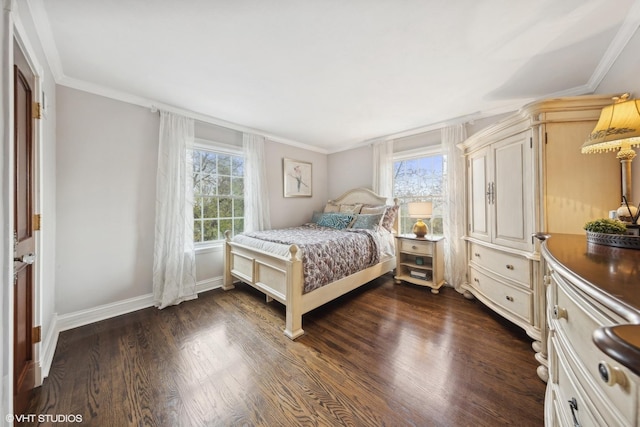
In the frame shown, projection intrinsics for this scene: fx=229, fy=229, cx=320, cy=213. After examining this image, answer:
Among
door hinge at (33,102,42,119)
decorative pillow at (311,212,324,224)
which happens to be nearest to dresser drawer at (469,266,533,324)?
decorative pillow at (311,212,324,224)

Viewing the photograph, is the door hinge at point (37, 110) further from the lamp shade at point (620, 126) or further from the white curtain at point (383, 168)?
the white curtain at point (383, 168)

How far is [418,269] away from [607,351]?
10.7 feet

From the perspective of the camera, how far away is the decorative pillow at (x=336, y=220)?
3596 millimetres

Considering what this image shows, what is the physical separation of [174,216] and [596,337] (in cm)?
323

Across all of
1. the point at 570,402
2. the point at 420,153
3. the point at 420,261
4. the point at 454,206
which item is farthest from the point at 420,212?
the point at 570,402

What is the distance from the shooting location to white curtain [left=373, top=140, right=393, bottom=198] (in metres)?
3.88

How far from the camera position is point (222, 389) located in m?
1.50

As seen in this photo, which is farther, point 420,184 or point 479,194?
point 420,184

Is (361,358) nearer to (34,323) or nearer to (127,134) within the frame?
(34,323)

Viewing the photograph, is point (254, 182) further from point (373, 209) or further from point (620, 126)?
point (620, 126)

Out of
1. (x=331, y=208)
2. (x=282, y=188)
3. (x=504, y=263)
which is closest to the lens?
(x=504, y=263)

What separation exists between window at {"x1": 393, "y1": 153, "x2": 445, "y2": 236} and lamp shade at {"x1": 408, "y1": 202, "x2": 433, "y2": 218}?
27cm

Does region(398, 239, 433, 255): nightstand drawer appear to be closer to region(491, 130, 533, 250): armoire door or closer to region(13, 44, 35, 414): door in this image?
region(491, 130, 533, 250): armoire door

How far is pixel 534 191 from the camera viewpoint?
1.85m
